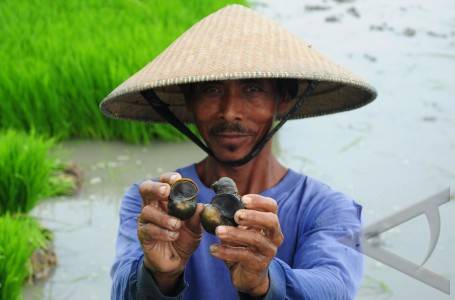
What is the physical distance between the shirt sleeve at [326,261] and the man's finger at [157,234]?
0.20m

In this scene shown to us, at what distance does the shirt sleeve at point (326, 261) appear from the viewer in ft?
5.10

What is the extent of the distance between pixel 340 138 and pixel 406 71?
158 cm

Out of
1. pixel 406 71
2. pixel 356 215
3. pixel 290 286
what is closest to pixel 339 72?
pixel 356 215

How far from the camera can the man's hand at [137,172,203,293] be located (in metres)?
1.43

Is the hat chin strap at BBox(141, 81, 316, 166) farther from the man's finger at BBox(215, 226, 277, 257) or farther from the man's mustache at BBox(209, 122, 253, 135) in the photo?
the man's finger at BBox(215, 226, 277, 257)

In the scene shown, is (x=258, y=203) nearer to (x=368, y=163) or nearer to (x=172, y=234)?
(x=172, y=234)

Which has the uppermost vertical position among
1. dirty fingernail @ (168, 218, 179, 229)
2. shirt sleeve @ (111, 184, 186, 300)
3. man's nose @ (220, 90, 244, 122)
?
man's nose @ (220, 90, 244, 122)

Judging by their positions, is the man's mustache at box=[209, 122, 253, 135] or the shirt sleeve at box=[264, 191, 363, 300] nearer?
the shirt sleeve at box=[264, 191, 363, 300]

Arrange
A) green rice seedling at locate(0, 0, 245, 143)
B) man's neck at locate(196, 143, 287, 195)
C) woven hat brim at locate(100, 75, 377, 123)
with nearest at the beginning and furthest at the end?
man's neck at locate(196, 143, 287, 195) → woven hat brim at locate(100, 75, 377, 123) → green rice seedling at locate(0, 0, 245, 143)

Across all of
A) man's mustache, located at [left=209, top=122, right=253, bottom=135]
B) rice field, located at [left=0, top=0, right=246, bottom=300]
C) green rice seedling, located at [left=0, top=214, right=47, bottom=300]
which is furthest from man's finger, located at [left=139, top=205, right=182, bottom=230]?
rice field, located at [left=0, top=0, right=246, bottom=300]

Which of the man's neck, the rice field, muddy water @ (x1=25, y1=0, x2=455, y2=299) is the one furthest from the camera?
the rice field

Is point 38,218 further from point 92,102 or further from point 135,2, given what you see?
point 135,2

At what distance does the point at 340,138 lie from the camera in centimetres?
515

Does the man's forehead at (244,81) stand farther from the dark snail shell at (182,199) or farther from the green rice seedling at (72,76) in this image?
the green rice seedling at (72,76)
